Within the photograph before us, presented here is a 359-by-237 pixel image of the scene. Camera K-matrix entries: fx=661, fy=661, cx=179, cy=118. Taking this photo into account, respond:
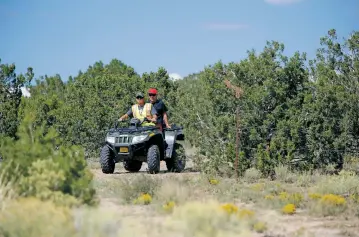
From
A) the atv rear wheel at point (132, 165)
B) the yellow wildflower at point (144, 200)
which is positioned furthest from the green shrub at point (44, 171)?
the atv rear wheel at point (132, 165)

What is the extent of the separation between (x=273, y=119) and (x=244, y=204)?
204 inches

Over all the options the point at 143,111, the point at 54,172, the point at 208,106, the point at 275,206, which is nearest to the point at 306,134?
the point at 208,106

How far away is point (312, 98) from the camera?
15.6 metres

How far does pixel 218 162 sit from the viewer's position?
15.8m

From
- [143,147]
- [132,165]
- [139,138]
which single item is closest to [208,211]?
[139,138]

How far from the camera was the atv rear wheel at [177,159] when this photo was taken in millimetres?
17516

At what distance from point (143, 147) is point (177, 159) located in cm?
133

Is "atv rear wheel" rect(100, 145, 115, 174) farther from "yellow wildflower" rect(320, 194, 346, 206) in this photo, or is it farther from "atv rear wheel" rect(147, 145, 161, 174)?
"yellow wildflower" rect(320, 194, 346, 206)

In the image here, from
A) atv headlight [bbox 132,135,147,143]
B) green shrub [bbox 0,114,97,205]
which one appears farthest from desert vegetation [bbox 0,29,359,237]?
atv headlight [bbox 132,135,147,143]

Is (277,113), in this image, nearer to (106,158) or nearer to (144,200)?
(106,158)

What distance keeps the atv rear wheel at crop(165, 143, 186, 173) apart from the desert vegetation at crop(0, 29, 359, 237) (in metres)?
0.45

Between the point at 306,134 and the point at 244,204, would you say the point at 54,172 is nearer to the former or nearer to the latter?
the point at 244,204

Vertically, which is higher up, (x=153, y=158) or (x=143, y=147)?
(x=143, y=147)

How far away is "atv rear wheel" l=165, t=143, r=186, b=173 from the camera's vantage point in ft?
57.5
